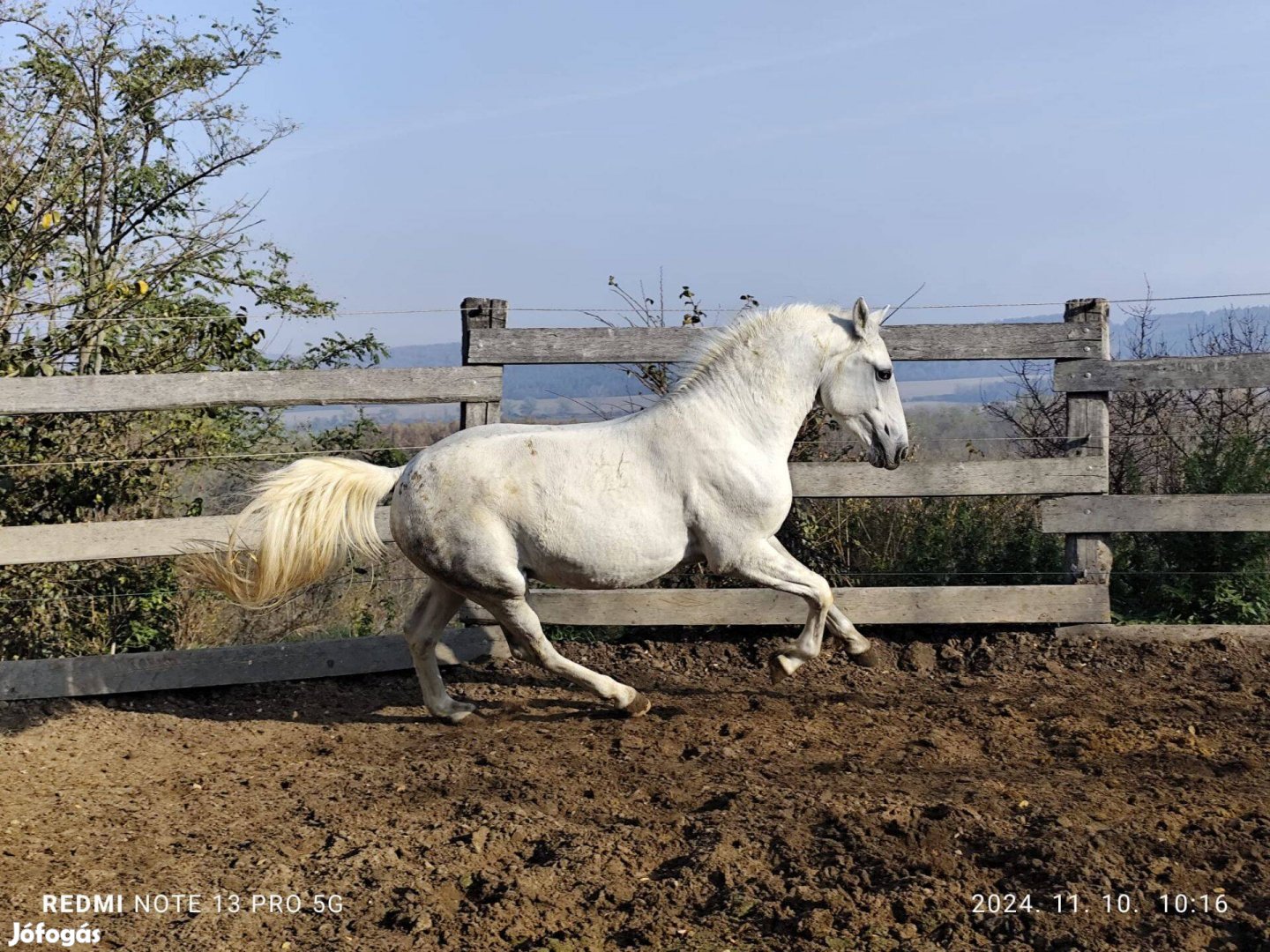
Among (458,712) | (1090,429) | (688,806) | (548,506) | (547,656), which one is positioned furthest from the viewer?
(1090,429)

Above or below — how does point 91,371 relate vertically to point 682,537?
above

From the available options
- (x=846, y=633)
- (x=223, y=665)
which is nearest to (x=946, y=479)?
(x=846, y=633)

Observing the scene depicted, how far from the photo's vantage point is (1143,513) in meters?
6.17

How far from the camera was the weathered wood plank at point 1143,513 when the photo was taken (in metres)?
6.13

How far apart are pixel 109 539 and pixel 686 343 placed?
305 centimetres

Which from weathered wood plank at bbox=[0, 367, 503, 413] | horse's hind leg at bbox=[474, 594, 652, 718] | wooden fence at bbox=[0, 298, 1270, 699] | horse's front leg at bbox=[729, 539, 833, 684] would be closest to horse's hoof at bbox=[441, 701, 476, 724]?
horse's hind leg at bbox=[474, 594, 652, 718]

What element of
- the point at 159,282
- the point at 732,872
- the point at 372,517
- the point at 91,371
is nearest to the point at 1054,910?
the point at 732,872

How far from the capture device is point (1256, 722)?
4.90 m

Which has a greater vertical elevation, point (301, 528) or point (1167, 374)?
point (1167, 374)

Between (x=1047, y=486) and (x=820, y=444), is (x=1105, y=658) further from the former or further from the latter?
(x=820, y=444)

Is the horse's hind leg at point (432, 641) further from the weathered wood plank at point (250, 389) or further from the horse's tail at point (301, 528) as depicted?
the weathered wood plank at point (250, 389)

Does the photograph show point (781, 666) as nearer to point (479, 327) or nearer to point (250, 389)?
point (479, 327)

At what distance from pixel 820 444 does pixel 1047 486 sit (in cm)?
135

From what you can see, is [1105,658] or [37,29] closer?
[1105,658]
